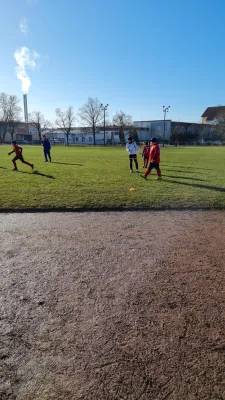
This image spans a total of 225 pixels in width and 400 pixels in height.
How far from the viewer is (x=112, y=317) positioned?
2992 millimetres

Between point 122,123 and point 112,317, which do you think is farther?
point 122,123

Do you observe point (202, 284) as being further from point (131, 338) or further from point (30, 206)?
point (30, 206)

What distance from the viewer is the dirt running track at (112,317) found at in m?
2.20

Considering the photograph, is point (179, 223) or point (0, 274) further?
point (179, 223)

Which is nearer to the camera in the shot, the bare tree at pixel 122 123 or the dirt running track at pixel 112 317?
the dirt running track at pixel 112 317

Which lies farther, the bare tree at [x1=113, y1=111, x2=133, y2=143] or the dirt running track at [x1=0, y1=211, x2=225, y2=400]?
the bare tree at [x1=113, y1=111, x2=133, y2=143]

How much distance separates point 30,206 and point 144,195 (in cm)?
A: 377

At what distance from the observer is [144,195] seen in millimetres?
9188

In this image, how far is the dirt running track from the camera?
2201mm

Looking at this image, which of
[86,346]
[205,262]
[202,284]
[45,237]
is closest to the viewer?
[86,346]

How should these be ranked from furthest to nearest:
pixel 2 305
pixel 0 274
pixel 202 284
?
1. pixel 0 274
2. pixel 202 284
3. pixel 2 305

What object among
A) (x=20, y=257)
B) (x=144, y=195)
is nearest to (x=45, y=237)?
(x=20, y=257)

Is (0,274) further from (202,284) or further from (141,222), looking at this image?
Result: (141,222)

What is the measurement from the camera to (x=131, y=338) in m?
2.68
